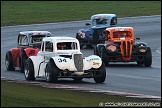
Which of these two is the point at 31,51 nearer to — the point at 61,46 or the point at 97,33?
the point at 61,46

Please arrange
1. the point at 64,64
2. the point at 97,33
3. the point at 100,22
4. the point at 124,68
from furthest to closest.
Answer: the point at 100,22 → the point at 97,33 → the point at 124,68 → the point at 64,64

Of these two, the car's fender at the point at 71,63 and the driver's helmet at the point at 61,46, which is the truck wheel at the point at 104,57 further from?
the car's fender at the point at 71,63

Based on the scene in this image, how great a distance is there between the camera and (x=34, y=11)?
56.7m

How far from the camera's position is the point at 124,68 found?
2712 cm

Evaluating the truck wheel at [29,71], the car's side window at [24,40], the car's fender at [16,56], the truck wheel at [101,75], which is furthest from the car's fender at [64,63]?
the car's side window at [24,40]

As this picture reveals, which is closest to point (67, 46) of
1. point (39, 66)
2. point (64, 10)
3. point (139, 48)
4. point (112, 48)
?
point (39, 66)

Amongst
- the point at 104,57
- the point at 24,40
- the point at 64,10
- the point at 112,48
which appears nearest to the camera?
the point at 24,40

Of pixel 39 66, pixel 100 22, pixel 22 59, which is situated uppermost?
pixel 100 22

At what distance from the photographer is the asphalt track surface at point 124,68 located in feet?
67.1

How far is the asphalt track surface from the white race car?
10.5 inches

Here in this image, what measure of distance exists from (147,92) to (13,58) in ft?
30.2

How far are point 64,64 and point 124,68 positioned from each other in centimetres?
593

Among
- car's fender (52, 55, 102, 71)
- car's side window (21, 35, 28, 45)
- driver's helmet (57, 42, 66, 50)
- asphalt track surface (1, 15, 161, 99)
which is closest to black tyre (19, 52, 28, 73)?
asphalt track surface (1, 15, 161, 99)

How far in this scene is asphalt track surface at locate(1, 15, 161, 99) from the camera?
20438 millimetres
